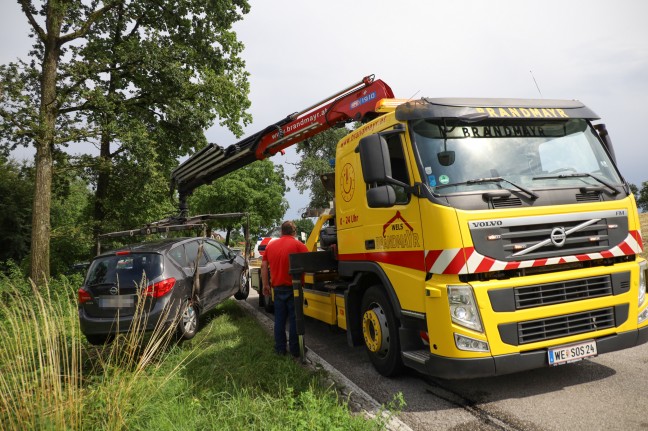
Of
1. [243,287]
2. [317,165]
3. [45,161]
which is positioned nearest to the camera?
[243,287]

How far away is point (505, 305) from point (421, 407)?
121 centimetres

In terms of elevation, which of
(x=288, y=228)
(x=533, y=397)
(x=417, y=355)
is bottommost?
(x=533, y=397)

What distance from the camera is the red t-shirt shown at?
17.9ft

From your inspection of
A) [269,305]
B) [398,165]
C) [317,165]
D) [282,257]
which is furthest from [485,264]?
[317,165]

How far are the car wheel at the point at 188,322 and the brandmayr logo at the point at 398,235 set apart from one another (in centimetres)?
353

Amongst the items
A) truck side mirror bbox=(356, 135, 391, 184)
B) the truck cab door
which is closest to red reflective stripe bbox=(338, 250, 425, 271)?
the truck cab door

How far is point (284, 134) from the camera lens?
763 cm

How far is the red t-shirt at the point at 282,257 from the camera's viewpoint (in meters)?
5.46

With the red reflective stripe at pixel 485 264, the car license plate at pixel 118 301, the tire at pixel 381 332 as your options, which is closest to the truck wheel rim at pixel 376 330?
the tire at pixel 381 332

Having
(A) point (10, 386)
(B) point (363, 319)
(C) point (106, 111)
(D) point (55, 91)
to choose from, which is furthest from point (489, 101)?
(D) point (55, 91)

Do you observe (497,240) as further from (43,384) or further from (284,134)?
(284,134)

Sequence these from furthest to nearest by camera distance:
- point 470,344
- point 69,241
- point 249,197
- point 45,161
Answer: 1. point 249,197
2. point 69,241
3. point 45,161
4. point 470,344

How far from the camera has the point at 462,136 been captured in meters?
3.88

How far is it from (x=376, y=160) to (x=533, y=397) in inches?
101
